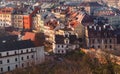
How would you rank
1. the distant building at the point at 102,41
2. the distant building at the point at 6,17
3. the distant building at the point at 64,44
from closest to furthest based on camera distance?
the distant building at the point at 64,44 → the distant building at the point at 102,41 → the distant building at the point at 6,17

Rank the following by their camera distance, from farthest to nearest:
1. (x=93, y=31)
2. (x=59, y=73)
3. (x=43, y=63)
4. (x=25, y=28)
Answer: (x=25, y=28) < (x=93, y=31) < (x=43, y=63) < (x=59, y=73)

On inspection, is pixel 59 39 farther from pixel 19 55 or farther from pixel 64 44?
pixel 19 55

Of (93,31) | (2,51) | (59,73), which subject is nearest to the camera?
(59,73)

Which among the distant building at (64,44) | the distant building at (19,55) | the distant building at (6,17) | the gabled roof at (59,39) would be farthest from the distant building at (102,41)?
the distant building at (6,17)

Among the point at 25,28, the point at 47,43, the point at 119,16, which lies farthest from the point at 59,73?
the point at 119,16

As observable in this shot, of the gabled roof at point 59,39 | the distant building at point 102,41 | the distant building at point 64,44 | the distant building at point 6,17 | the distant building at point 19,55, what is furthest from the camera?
the distant building at point 6,17

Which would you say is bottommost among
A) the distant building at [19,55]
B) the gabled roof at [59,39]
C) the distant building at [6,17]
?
the distant building at [19,55]

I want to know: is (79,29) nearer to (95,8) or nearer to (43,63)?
(43,63)

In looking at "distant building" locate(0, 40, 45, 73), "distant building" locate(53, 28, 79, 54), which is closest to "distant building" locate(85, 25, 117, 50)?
"distant building" locate(53, 28, 79, 54)

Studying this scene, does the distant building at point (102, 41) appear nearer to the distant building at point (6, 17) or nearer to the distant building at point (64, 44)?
the distant building at point (64, 44)
